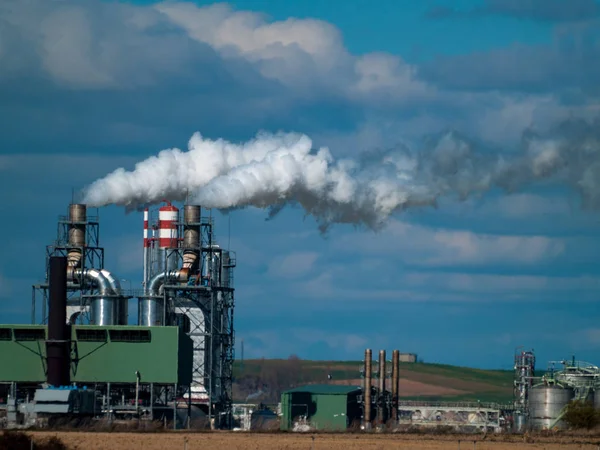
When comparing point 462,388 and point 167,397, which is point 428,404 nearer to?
point 462,388

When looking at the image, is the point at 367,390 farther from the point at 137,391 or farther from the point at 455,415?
the point at 137,391

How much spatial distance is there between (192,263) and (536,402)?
120 feet

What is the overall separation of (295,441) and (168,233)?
45.4 m

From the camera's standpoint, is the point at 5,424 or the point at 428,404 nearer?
the point at 5,424

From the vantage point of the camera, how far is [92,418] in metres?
104

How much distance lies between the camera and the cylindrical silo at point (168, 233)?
122 meters

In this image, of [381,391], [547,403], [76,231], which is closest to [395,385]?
[381,391]

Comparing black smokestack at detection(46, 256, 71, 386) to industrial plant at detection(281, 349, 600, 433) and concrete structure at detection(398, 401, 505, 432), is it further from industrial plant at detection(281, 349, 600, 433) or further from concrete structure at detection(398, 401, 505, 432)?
concrete structure at detection(398, 401, 505, 432)

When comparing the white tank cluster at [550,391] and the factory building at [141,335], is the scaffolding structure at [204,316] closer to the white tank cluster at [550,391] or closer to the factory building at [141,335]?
the factory building at [141,335]

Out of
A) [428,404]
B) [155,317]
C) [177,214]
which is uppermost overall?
[177,214]

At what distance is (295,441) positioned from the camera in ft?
→ 266

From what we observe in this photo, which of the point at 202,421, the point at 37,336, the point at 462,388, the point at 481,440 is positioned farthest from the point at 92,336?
the point at 462,388

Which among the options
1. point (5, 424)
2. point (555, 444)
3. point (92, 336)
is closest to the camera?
point (555, 444)

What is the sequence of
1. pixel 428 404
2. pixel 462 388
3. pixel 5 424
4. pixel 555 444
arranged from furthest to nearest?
1. pixel 462 388
2. pixel 428 404
3. pixel 5 424
4. pixel 555 444
